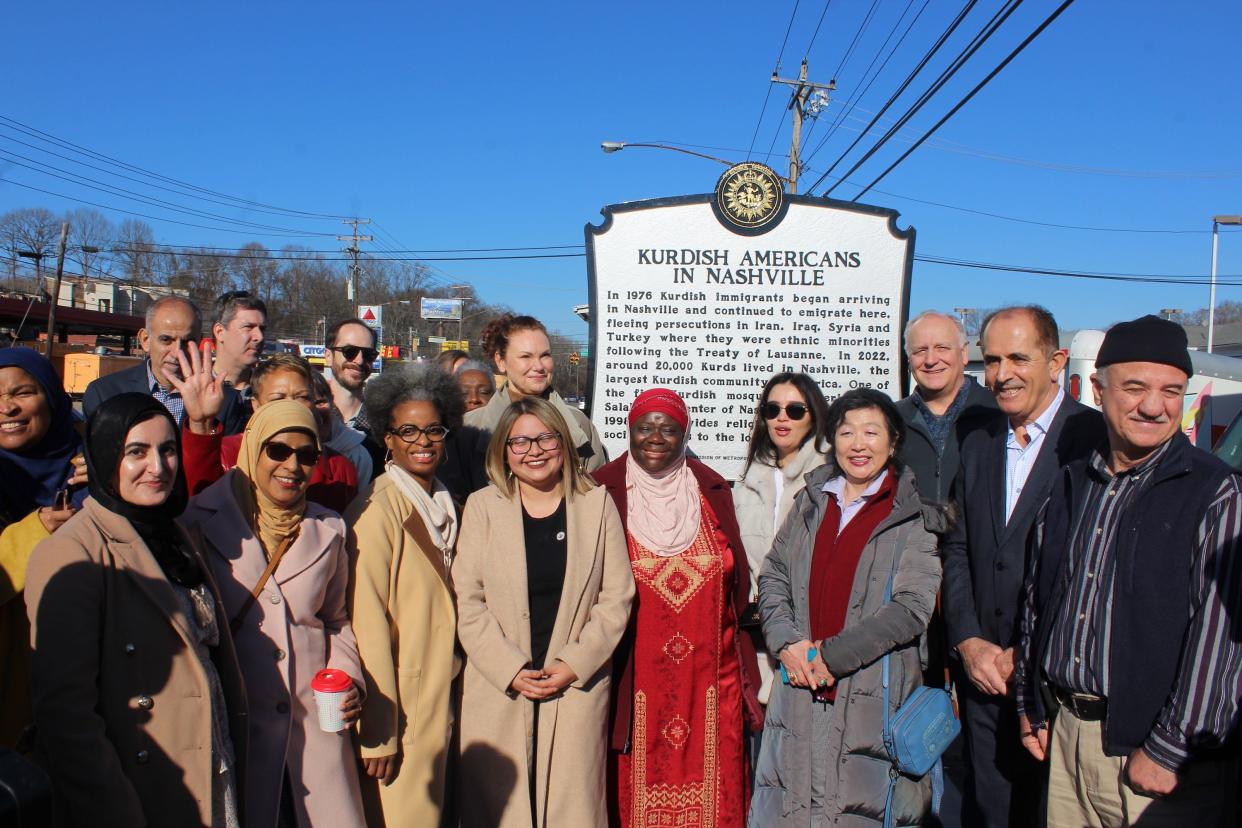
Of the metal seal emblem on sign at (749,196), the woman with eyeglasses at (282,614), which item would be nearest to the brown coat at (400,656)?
the woman with eyeglasses at (282,614)

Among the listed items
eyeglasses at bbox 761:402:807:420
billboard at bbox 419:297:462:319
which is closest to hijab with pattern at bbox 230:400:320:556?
eyeglasses at bbox 761:402:807:420

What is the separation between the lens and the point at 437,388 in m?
3.69

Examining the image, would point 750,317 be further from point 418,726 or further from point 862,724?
point 418,726

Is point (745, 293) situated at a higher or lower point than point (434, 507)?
higher

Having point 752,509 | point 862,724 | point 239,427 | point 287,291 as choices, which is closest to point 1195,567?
point 862,724

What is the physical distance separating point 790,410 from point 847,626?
1209mm

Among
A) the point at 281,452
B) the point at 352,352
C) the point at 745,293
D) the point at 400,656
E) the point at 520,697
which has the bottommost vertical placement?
the point at 520,697

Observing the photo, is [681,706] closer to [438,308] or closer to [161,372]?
[161,372]

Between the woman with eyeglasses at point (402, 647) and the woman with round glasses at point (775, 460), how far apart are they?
1.50m

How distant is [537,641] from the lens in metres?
3.35

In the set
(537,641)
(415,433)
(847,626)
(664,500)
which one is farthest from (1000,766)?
(415,433)

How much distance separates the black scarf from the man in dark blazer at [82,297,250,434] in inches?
62.1

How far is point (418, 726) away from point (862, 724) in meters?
1.70

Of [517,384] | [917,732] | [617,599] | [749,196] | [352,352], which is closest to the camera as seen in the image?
[917,732]
